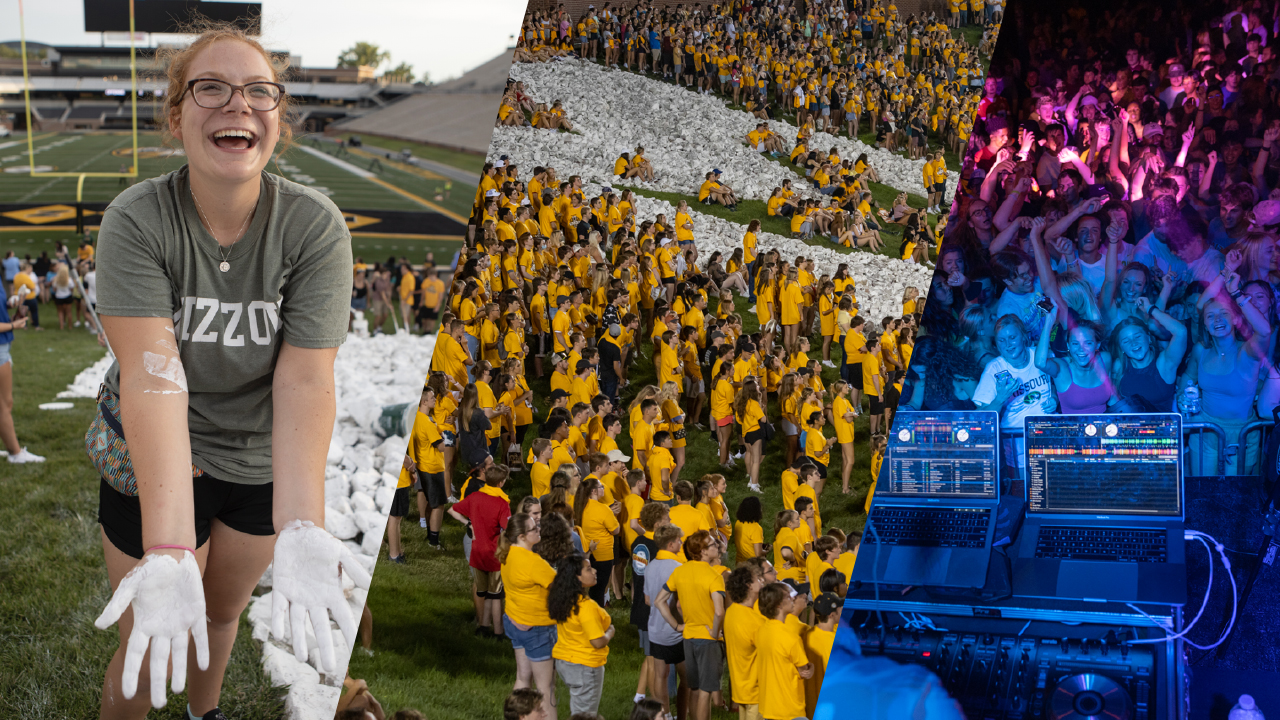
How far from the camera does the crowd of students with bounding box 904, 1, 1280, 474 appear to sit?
5121 mm

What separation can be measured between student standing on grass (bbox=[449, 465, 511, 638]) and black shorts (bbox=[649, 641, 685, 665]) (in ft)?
2.12

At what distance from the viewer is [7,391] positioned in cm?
549

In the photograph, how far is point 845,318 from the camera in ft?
15.7

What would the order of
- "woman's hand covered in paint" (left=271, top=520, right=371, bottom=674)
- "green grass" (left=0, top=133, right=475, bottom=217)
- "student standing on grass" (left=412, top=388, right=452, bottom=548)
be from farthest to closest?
"green grass" (left=0, top=133, right=475, bottom=217) → "student standing on grass" (left=412, top=388, right=452, bottom=548) → "woman's hand covered in paint" (left=271, top=520, right=371, bottom=674)

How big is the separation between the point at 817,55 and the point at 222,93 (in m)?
3.95

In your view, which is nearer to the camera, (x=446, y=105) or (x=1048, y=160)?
(x=1048, y=160)

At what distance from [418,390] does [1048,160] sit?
16.1 feet

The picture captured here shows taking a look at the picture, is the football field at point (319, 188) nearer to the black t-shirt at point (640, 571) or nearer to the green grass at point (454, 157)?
the green grass at point (454, 157)

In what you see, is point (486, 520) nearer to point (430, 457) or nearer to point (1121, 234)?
point (430, 457)

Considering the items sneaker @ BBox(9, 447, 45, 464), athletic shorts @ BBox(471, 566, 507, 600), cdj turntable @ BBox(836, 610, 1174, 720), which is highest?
sneaker @ BBox(9, 447, 45, 464)

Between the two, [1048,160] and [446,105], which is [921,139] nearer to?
[1048,160]

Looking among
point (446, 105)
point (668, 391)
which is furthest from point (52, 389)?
point (668, 391)

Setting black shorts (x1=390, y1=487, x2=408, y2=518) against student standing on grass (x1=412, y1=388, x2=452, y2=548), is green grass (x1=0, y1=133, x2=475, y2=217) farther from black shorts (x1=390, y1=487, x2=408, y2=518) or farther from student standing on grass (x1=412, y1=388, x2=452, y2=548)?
student standing on grass (x1=412, y1=388, x2=452, y2=548)

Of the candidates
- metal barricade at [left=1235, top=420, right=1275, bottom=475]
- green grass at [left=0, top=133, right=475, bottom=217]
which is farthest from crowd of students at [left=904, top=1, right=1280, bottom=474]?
green grass at [left=0, top=133, right=475, bottom=217]
